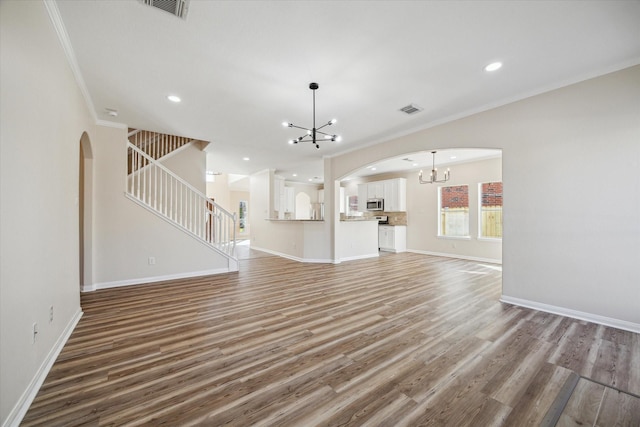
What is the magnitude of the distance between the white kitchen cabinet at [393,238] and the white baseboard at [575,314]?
16.1 ft

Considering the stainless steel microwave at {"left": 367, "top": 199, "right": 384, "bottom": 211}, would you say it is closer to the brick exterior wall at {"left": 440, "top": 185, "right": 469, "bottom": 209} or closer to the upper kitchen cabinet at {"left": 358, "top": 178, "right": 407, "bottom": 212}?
the upper kitchen cabinet at {"left": 358, "top": 178, "right": 407, "bottom": 212}

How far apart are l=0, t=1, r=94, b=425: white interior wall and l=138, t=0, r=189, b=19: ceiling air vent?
2.47 ft

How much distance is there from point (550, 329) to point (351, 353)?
7.59 feet

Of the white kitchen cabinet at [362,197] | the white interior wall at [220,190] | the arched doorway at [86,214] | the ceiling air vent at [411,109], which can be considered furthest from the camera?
the white interior wall at [220,190]

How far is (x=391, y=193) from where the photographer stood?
347 inches

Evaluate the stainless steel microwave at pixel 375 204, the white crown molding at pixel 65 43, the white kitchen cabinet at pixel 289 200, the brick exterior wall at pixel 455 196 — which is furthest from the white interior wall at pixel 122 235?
the brick exterior wall at pixel 455 196

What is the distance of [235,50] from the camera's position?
251cm

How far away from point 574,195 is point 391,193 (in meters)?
5.83

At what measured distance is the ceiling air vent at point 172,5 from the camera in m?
1.94

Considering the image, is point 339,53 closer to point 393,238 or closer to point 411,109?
point 411,109

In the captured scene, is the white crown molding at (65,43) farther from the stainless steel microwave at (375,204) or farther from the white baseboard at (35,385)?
the stainless steel microwave at (375,204)

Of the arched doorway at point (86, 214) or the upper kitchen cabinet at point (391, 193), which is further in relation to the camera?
the upper kitchen cabinet at point (391, 193)

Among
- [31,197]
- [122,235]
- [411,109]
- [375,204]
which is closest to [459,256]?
[375,204]

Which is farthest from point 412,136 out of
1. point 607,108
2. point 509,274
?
point 509,274
